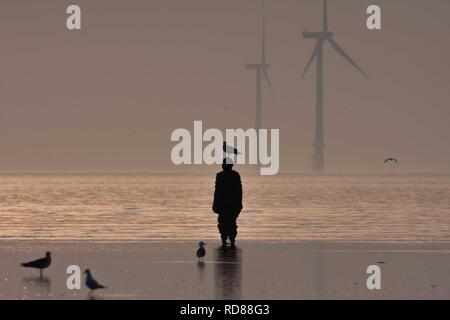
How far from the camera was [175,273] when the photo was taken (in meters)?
25.1

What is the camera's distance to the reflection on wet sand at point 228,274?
21.3m

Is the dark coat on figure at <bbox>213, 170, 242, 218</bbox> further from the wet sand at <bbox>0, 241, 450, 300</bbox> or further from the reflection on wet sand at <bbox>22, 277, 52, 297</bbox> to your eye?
the reflection on wet sand at <bbox>22, 277, 52, 297</bbox>

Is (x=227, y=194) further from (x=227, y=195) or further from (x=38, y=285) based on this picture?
(x=38, y=285)

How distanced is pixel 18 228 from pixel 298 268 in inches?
729

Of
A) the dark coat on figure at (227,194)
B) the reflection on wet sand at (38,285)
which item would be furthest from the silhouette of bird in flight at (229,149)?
the reflection on wet sand at (38,285)

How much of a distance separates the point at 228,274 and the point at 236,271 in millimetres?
599

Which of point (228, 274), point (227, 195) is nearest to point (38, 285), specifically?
point (228, 274)

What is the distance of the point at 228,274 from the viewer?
81.7 ft

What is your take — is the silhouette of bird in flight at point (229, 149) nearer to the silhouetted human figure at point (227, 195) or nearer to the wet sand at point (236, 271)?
the silhouetted human figure at point (227, 195)

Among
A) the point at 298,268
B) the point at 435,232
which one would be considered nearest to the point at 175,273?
the point at 298,268

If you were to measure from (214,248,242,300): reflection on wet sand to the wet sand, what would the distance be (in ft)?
0.05
